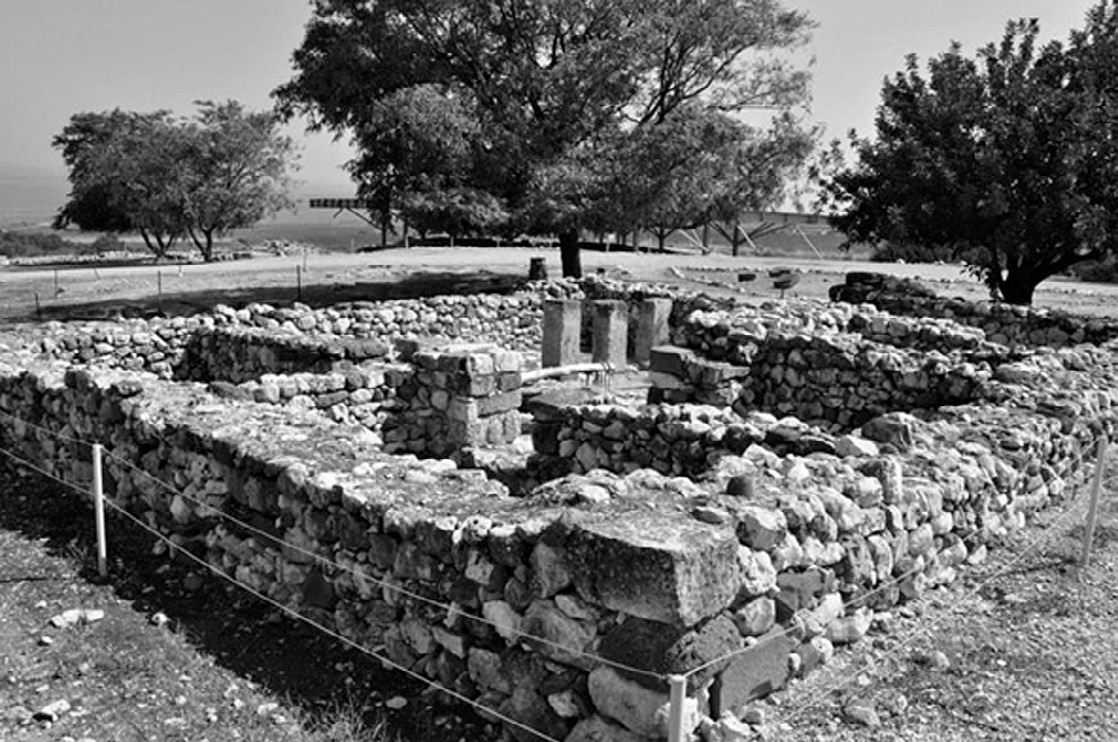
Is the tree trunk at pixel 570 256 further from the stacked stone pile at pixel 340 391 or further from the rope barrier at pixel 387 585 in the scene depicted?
the rope barrier at pixel 387 585

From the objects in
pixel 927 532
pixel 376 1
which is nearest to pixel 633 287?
pixel 376 1

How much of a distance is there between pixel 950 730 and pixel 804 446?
115 inches

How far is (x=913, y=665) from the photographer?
18.3ft

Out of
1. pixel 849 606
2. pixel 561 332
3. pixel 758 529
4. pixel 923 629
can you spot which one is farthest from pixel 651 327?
pixel 758 529

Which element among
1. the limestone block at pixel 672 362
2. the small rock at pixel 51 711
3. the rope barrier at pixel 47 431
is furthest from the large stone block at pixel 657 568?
the limestone block at pixel 672 362

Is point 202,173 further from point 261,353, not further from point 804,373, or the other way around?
point 804,373

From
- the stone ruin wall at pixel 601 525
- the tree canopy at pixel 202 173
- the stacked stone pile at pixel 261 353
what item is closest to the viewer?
the stone ruin wall at pixel 601 525

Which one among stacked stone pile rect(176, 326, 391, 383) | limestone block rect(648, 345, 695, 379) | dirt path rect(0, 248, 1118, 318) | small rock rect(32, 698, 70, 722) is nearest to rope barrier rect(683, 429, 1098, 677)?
small rock rect(32, 698, 70, 722)

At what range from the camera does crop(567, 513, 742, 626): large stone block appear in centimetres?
432

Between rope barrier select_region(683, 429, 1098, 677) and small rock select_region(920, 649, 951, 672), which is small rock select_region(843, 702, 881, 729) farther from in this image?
small rock select_region(920, 649, 951, 672)

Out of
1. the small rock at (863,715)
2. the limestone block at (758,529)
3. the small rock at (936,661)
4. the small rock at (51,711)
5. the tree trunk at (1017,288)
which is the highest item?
the tree trunk at (1017,288)

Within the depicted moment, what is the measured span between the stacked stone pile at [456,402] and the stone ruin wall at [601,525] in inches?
83.4

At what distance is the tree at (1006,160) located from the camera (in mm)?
17766

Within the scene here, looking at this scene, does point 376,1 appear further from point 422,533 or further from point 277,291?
point 422,533
